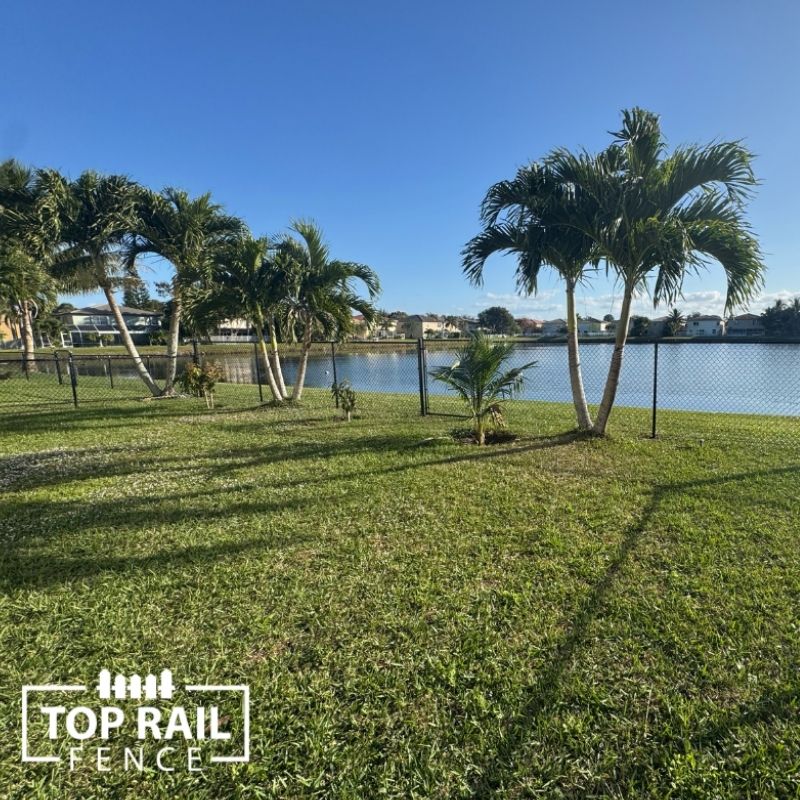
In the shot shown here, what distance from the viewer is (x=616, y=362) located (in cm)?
600

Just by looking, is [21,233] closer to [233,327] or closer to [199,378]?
[199,378]

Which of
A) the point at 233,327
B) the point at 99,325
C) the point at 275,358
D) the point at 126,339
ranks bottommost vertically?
the point at 275,358

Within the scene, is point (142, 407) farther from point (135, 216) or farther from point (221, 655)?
point (221, 655)

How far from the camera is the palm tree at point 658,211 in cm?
508

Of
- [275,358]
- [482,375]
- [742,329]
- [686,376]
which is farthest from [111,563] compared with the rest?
[742,329]

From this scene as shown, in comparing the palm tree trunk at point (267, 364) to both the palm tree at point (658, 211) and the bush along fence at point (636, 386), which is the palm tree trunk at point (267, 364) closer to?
the bush along fence at point (636, 386)

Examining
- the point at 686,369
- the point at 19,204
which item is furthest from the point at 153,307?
the point at 686,369

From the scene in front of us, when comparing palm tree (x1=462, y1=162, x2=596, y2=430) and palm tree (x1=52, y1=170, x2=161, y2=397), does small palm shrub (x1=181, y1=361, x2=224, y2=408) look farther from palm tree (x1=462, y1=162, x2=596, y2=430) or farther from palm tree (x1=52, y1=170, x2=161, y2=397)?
palm tree (x1=462, y1=162, x2=596, y2=430)

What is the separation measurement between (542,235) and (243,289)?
6220mm

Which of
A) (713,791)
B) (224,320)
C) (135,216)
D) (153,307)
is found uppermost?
(153,307)

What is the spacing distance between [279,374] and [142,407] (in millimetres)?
3350

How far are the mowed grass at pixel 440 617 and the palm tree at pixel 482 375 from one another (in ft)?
4.06

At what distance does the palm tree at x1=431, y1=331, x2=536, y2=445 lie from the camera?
605 cm

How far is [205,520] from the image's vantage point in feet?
12.7
